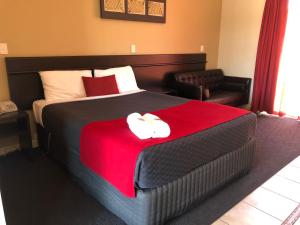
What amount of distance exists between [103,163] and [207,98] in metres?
2.54

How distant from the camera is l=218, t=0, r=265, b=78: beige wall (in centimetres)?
455

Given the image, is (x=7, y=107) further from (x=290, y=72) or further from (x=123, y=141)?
(x=290, y=72)

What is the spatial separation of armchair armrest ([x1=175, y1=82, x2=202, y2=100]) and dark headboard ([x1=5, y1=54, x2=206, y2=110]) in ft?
1.18

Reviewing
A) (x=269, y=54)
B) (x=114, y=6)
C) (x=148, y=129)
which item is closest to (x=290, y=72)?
(x=269, y=54)

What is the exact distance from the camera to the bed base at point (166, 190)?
1.58 meters

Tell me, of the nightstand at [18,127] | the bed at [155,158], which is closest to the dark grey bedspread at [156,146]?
the bed at [155,158]

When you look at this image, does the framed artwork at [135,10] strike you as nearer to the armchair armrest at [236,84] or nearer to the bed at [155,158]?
the bed at [155,158]

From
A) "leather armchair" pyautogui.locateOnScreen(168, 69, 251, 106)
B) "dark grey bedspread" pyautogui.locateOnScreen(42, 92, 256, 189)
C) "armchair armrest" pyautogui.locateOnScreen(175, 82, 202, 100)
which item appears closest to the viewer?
"dark grey bedspread" pyautogui.locateOnScreen(42, 92, 256, 189)

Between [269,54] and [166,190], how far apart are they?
369cm

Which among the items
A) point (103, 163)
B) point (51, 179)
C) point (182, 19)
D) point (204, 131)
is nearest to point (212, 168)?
point (204, 131)

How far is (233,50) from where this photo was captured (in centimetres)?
498

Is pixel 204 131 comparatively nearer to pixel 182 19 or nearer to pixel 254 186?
pixel 254 186

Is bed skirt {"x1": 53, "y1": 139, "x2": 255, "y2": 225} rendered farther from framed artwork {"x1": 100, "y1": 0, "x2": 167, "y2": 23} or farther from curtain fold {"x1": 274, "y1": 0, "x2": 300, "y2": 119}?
curtain fold {"x1": 274, "y1": 0, "x2": 300, "y2": 119}

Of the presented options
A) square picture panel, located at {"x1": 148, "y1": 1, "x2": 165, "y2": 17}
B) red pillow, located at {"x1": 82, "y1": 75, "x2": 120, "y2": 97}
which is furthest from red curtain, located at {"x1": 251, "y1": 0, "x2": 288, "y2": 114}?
red pillow, located at {"x1": 82, "y1": 75, "x2": 120, "y2": 97}
